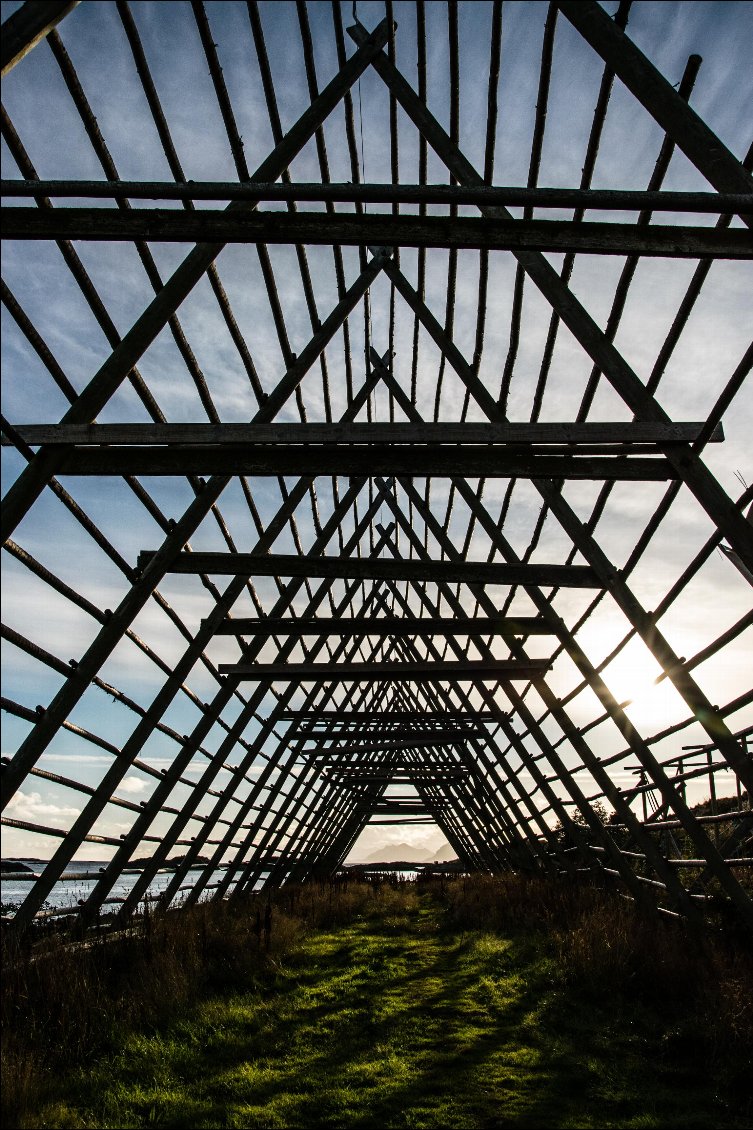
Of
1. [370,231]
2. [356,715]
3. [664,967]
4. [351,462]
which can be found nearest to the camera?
[370,231]

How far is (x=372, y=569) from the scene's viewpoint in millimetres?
7414

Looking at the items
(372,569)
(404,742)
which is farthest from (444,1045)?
(404,742)

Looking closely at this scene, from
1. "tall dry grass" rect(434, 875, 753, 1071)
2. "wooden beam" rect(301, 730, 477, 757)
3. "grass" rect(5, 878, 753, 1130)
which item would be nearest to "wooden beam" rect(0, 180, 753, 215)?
"grass" rect(5, 878, 753, 1130)

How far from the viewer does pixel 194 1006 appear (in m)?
5.95

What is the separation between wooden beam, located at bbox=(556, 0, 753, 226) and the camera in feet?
14.2

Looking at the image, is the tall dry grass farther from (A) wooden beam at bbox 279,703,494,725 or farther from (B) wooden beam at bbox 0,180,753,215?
(B) wooden beam at bbox 0,180,753,215

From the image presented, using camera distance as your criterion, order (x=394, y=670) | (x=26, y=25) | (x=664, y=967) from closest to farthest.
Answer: (x=26, y=25) → (x=664, y=967) → (x=394, y=670)

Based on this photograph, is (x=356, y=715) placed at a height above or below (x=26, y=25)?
below

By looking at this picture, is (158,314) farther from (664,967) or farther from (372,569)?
(664,967)

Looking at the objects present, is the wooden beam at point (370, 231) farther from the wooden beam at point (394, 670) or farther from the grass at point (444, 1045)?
the wooden beam at point (394, 670)

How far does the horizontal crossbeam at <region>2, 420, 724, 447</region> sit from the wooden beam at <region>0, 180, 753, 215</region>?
1.34 meters

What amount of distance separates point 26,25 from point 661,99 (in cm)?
337

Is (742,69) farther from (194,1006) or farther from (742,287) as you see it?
(194,1006)

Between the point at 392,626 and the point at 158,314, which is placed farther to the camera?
the point at 392,626
